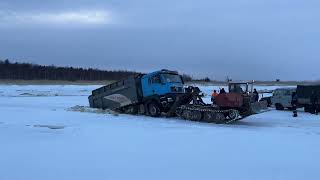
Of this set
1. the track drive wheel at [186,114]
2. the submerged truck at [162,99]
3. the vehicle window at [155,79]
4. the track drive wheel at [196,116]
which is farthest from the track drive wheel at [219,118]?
the vehicle window at [155,79]

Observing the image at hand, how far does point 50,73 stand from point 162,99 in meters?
109

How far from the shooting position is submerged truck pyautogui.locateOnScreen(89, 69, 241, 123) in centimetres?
2477

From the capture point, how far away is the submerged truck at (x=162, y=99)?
81.3 ft

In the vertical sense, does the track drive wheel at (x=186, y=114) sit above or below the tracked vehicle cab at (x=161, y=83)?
below

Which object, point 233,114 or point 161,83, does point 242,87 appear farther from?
point 161,83

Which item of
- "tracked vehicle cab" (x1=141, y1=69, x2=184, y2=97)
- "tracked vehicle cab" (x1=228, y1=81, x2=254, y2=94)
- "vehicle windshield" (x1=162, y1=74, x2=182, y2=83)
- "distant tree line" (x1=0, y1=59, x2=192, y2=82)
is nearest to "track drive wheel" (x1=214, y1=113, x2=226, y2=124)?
"tracked vehicle cab" (x1=228, y1=81, x2=254, y2=94)

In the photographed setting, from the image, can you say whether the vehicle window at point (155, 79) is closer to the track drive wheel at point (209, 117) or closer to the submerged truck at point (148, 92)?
the submerged truck at point (148, 92)

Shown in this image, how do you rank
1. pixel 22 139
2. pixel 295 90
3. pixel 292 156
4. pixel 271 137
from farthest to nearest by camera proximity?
pixel 295 90
pixel 271 137
pixel 22 139
pixel 292 156

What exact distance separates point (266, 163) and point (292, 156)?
1401mm

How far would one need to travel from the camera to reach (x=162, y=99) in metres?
28.2

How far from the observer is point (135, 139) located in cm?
1537

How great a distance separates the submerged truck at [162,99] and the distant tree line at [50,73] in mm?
92852

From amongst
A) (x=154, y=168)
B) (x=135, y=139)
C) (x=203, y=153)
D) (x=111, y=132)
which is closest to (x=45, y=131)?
(x=111, y=132)

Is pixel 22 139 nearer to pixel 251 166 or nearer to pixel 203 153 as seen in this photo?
pixel 203 153
